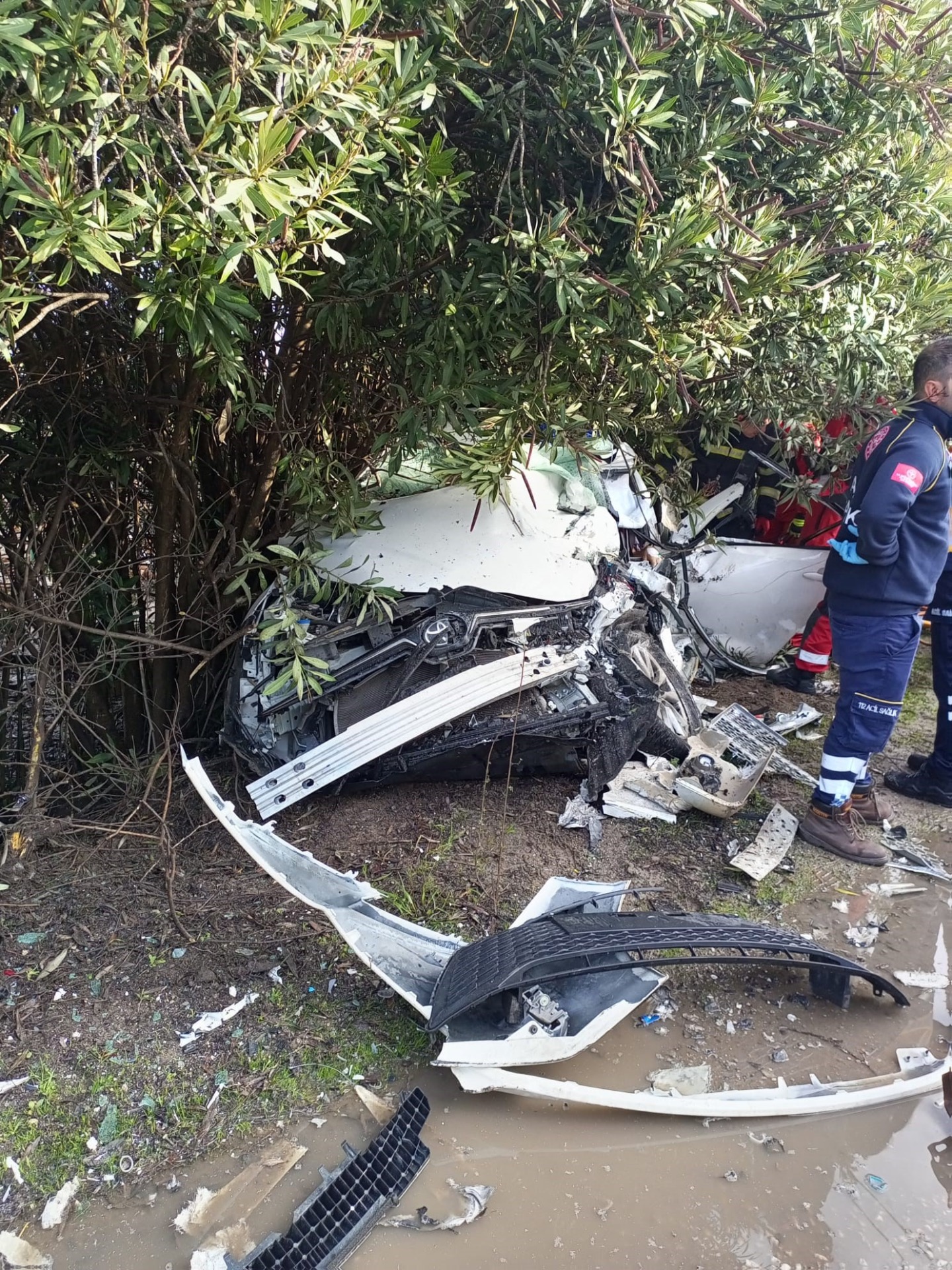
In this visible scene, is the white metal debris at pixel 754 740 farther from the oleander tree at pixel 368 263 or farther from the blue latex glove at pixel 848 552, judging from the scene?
the oleander tree at pixel 368 263

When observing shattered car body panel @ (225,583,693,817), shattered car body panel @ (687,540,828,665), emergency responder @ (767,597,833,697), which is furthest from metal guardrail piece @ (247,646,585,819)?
emergency responder @ (767,597,833,697)

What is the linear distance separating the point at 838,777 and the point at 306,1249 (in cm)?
278

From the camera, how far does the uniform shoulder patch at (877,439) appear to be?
3.46m

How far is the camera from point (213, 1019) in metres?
2.53

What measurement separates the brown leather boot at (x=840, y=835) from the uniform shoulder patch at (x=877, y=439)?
1596 mm

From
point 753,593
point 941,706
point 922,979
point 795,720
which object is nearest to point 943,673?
point 941,706

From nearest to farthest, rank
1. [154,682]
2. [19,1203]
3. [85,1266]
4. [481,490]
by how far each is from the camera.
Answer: [85,1266] < [19,1203] < [481,490] < [154,682]

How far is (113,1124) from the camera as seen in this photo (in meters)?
2.20

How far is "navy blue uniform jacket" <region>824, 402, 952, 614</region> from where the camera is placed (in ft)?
10.8

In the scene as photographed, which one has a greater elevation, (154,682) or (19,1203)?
(154,682)

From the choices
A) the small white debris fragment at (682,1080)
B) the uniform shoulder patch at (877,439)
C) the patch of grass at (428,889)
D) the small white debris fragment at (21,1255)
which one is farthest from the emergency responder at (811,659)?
the small white debris fragment at (21,1255)

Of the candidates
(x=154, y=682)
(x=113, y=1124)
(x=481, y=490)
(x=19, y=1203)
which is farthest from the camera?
(x=154, y=682)

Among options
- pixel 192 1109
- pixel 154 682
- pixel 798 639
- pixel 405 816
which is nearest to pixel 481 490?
pixel 405 816

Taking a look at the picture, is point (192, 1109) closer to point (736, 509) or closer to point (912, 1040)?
point (912, 1040)
